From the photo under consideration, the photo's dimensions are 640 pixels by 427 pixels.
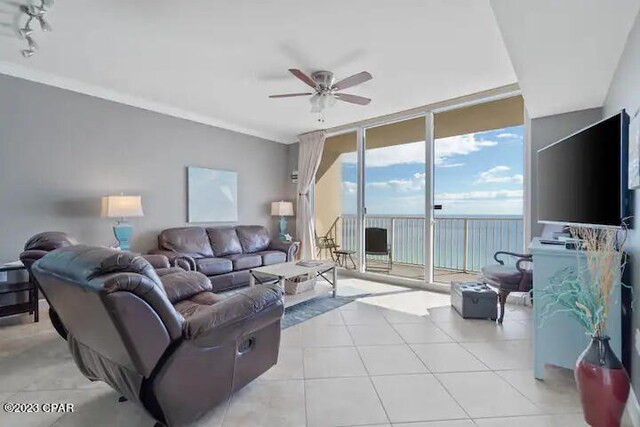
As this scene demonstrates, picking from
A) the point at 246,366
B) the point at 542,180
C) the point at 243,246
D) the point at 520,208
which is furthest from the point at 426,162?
the point at 246,366

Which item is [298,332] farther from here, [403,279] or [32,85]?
[32,85]

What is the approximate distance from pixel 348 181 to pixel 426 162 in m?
1.57

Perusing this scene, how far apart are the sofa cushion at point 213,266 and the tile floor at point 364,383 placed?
1.49 m

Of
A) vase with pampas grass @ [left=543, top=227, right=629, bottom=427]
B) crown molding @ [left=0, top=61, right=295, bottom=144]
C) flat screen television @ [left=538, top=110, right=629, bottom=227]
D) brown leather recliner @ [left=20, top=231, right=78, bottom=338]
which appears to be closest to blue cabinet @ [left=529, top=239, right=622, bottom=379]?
vase with pampas grass @ [left=543, top=227, right=629, bottom=427]

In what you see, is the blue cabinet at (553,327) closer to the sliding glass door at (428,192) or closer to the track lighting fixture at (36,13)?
the sliding glass door at (428,192)

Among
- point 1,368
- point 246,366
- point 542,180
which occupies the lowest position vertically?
point 1,368

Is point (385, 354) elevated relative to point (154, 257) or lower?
lower

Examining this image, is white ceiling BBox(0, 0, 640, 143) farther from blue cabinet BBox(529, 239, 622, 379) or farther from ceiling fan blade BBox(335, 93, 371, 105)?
blue cabinet BBox(529, 239, 622, 379)

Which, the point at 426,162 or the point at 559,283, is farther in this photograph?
the point at 426,162

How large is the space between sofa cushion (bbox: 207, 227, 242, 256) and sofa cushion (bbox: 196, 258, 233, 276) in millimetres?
490

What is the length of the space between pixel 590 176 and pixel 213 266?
381cm

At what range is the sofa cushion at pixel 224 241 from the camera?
4.64 m

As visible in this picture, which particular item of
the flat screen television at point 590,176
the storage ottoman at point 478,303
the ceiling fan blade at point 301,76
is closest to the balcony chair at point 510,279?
the storage ottoman at point 478,303

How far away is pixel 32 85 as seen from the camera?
3.30m
